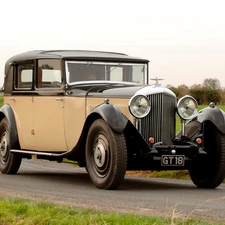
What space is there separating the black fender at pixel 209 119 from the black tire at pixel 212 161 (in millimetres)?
117

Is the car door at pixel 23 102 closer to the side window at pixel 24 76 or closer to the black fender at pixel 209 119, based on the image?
the side window at pixel 24 76

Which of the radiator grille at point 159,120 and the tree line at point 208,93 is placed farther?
the tree line at point 208,93

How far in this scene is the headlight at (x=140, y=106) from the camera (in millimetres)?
10438

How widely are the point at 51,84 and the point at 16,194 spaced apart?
3250mm

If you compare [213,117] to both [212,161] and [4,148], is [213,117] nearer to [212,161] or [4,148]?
[212,161]

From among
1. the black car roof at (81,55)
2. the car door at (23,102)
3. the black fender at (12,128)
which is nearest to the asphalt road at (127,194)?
the black fender at (12,128)

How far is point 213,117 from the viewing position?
10930mm

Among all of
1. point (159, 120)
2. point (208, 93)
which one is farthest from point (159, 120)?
point (208, 93)

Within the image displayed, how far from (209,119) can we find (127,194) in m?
2.07

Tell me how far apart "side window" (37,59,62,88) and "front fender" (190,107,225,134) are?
2410 millimetres

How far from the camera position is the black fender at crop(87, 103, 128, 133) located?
10.1 meters

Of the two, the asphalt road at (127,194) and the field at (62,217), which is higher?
the field at (62,217)

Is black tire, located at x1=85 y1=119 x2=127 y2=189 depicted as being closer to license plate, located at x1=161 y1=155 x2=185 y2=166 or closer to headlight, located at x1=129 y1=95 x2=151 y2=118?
headlight, located at x1=129 y1=95 x2=151 y2=118

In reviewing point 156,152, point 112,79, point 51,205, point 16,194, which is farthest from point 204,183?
point 51,205
